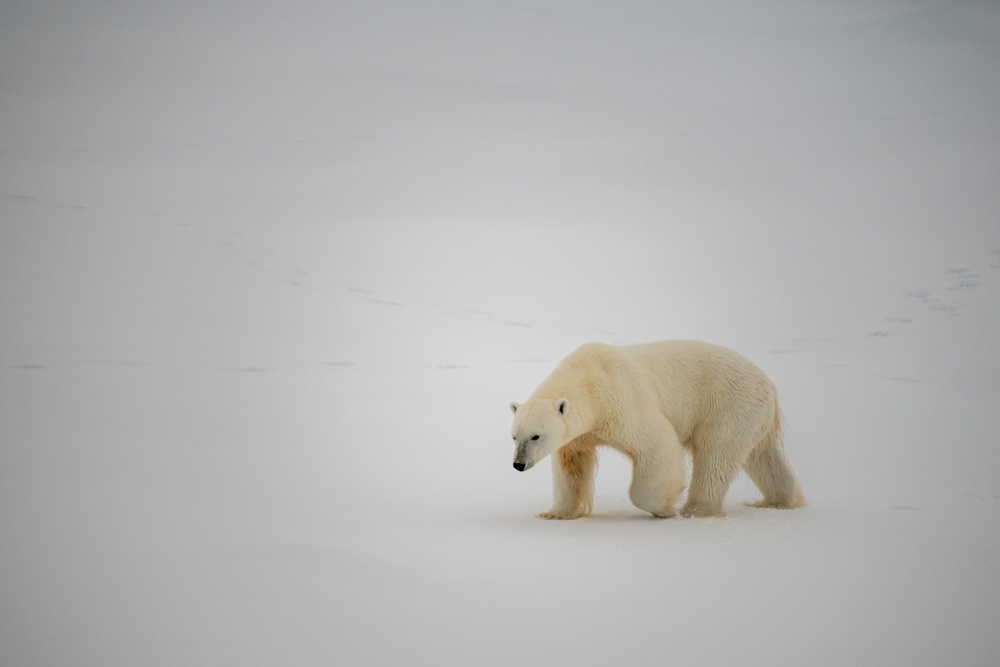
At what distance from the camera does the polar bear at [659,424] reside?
648cm

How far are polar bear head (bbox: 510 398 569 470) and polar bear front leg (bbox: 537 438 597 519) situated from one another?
16.9 inches

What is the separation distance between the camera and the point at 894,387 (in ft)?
36.3

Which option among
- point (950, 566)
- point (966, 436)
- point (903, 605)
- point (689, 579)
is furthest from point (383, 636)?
point (966, 436)

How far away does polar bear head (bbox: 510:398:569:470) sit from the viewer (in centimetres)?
626

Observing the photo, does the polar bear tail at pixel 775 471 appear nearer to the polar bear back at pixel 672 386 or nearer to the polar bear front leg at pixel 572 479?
the polar bear back at pixel 672 386

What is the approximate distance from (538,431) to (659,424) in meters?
0.88

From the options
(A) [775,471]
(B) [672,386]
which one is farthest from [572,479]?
(A) [775,471]

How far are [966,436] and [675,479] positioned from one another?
4460 mm

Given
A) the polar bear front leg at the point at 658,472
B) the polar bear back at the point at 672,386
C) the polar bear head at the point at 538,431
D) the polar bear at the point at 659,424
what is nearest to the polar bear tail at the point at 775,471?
the polar bear at the point at 659,424

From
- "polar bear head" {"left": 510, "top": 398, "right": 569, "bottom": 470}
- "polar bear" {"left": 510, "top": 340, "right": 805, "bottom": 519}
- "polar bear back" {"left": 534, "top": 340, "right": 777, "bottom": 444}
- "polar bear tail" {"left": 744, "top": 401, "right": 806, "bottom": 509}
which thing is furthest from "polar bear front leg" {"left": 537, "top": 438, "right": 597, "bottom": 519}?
"polar bear tail" {"left": 744, "top": 401, "right": 806, "bottom": 509}

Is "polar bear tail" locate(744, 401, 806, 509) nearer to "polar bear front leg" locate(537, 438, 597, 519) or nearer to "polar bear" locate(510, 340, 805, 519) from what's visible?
"polar bear" locate(510, 340, 805, 519)

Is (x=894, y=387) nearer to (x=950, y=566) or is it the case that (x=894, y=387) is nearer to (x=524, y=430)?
(x=950, y=566)

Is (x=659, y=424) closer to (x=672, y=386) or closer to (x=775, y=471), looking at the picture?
(x=672, y=386)

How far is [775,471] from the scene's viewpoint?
23.9 feet
